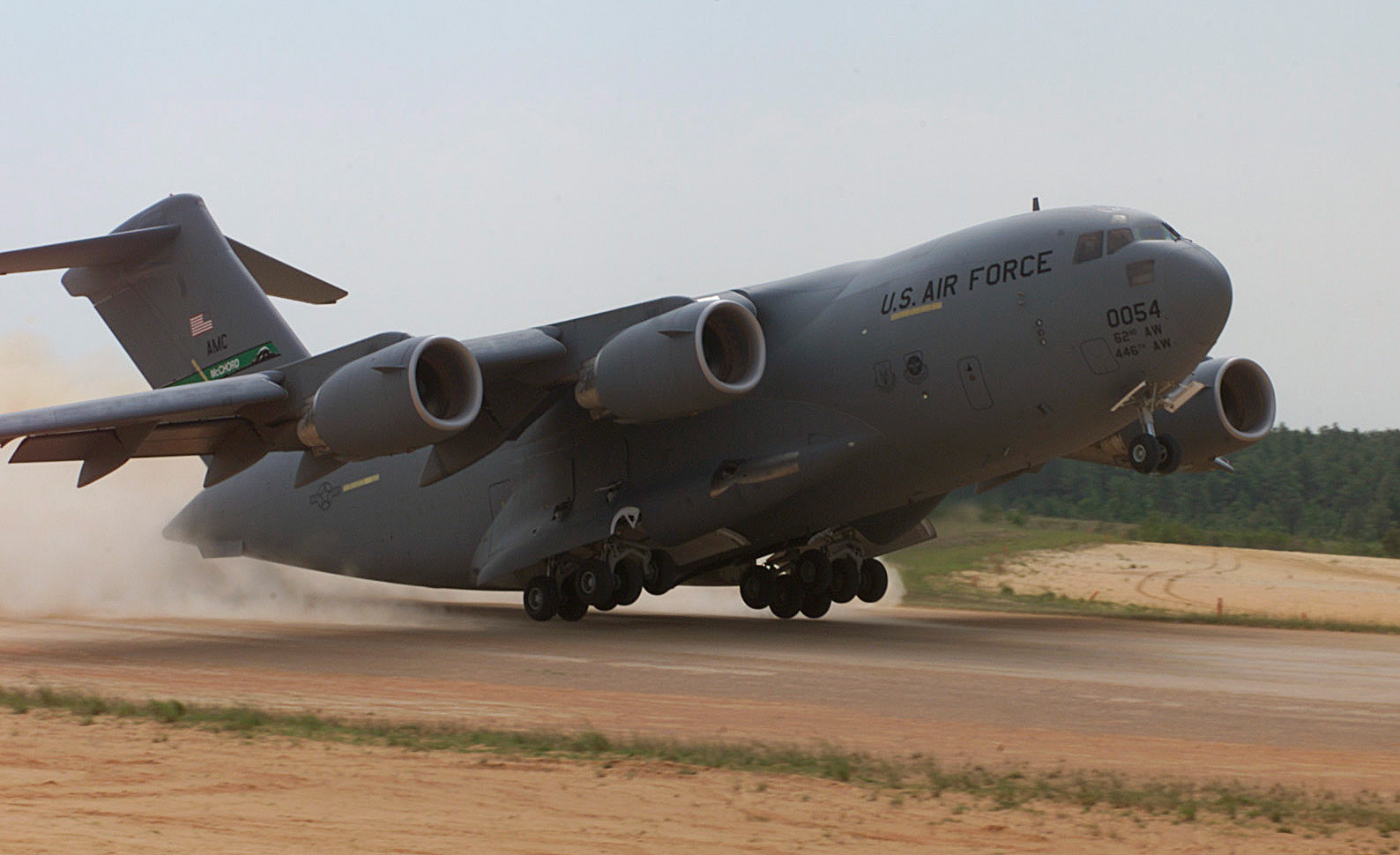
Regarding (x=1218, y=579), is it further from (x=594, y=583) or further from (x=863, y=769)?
(x=863, y=769)

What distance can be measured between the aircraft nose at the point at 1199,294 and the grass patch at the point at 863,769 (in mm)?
7212

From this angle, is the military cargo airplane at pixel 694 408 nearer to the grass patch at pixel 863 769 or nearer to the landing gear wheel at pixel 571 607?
the landing gear wheel at pixel 571 607

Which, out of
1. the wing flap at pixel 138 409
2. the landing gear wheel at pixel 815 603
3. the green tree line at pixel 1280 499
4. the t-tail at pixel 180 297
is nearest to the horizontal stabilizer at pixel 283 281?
the t-tail at pixel 180 297

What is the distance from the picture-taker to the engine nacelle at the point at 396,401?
554 inches

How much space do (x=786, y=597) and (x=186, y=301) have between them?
9089 millimetres

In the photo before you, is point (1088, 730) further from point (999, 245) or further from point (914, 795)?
point (999, 245)

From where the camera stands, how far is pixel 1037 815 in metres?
6.22

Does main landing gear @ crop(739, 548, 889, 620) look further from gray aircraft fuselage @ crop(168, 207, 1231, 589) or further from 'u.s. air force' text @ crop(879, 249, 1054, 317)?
'u.s. air force' text @ crop(879, 249, 1054, 317)

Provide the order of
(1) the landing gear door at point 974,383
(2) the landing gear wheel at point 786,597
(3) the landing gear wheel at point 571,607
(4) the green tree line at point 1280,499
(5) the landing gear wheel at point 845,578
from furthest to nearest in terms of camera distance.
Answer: (4) the green tree line at point 1280,499 → (2) the landing gear wheel at point 786,597 → (5) the landing gear wheel at point 845,578 → (3) the landing gear wheel at point 571,607 → (1) the landing gear door at point 974,383

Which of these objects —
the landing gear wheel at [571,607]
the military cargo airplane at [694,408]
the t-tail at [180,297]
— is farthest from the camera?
the t-tail at [180,297]

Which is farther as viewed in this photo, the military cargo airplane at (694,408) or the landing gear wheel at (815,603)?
the landing gear wheel at (815,603)

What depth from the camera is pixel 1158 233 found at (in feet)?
46.1

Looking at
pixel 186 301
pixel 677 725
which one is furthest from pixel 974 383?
pixel 186 301

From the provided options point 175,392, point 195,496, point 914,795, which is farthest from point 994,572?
point 914,795
